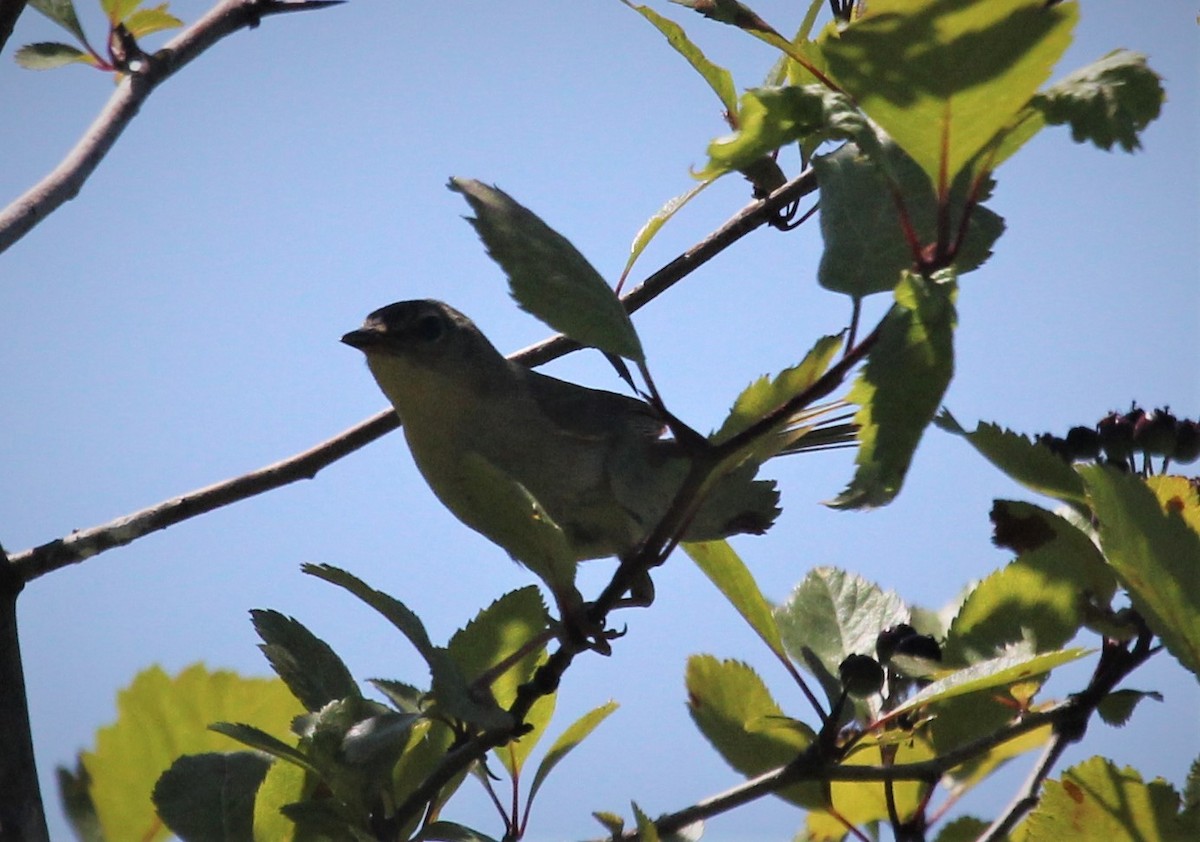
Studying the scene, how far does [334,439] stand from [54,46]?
1.32m

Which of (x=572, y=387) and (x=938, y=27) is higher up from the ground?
(x=572, y=387)

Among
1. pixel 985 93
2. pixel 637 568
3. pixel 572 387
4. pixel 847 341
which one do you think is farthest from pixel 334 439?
pixel 985 93

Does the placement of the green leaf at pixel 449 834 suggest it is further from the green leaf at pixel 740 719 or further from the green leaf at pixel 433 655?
the green leaf at pixel 740 719

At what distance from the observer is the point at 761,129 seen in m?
1.34

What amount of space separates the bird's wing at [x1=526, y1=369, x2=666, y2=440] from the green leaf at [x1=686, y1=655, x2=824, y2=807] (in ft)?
4.19

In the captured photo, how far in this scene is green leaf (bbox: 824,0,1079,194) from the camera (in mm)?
1113

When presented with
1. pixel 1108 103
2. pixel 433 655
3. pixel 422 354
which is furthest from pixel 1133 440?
pixel 422 354

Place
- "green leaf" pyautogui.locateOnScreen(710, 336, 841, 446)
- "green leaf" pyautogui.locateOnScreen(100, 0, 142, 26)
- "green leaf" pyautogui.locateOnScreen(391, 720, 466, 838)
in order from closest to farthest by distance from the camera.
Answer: "green leaf" pyautogui.locateOnScreen(710, 336, 841, 446) < "green leaf" pyautogui.locateOnScreen(391, 720, 466, 838) < "green leaf" pyautogui.locateOnScreen(100, 0, 142, 26)

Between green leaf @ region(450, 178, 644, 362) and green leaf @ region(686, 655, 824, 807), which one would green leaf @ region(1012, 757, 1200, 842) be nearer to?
green leaf @ region(686, 655, 824, 807)

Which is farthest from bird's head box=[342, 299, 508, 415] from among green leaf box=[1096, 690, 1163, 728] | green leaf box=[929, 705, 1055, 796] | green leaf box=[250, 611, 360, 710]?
green leaf box=[1096, 690, 1163, 728]

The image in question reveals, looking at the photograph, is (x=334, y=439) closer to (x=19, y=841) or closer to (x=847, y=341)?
Result: (x=19, y=841)

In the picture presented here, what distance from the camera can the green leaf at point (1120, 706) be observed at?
1834mm

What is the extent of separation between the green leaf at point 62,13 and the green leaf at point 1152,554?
2736 mm

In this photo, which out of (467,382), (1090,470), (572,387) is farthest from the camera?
(572,387)
